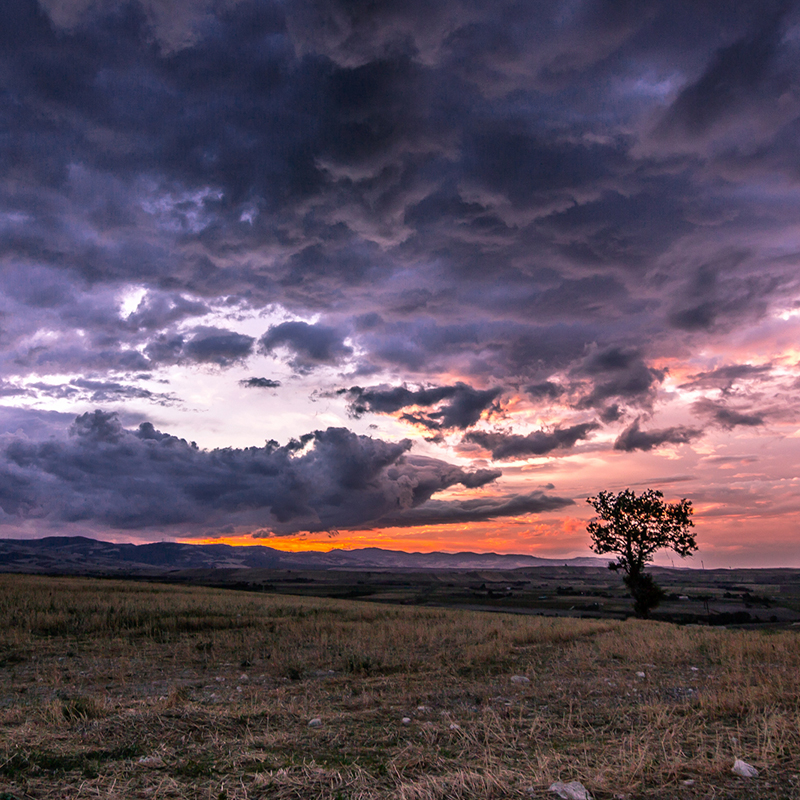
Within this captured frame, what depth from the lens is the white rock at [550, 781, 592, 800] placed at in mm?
5020

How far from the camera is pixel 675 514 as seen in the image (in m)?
42.9

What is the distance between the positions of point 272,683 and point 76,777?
25.4ft

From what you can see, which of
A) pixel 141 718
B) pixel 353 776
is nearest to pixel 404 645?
pixel 141 718

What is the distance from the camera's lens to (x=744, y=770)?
5.71 metres

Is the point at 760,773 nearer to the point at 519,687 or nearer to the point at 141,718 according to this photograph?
the point at 519,687

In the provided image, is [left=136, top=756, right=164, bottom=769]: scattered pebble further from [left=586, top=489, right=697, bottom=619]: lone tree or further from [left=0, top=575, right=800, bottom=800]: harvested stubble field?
[left=586, top=489, right=697, bottom=619]: lone tree

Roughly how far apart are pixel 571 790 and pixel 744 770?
220 cm

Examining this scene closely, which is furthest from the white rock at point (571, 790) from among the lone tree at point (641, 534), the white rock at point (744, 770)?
the lone tree at point (641, 534)

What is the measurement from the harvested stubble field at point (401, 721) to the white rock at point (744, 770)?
8 centimetres

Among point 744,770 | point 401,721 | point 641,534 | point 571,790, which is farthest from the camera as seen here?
point 641,534

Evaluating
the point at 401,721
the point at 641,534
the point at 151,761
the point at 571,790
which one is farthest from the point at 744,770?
the point at 641,534

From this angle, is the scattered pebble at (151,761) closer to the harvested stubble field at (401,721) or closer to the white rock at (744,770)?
the harvested stubble field at (401,721)

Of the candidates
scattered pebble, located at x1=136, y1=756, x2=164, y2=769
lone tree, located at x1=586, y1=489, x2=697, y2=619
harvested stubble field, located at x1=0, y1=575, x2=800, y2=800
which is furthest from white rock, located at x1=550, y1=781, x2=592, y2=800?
lone tree, located at x1=586, y1=489, x2=697, y2=619

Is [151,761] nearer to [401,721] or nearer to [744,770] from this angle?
[401,721]
